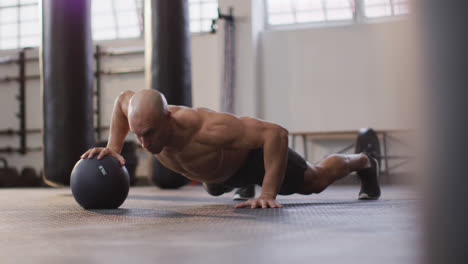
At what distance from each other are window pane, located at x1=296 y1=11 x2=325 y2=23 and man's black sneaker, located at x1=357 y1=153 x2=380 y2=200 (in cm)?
554

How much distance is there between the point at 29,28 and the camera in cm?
973

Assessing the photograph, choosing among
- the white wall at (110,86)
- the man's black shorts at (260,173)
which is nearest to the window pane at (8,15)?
the white wall at (110,86)

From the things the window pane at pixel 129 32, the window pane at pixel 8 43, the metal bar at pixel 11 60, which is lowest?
the metal bar at pixel 11 60

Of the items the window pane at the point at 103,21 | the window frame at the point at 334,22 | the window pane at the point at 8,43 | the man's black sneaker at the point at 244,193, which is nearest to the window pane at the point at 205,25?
the window frame at the point at 334,22

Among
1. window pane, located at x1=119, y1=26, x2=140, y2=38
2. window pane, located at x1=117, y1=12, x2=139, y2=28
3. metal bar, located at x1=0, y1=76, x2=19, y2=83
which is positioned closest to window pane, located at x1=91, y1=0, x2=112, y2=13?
window pane, located at x1=117, y1=12, x2=139, y2=28

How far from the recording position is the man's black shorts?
268 centimetres

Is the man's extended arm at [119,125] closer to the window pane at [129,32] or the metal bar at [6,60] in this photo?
the window pane at [129,32]

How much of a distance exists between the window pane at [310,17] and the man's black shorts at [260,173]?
19.4 ft

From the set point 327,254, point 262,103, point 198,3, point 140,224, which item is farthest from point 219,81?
point 327,254

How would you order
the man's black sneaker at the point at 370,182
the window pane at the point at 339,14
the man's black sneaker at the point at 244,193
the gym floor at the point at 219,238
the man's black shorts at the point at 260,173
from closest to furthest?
the gym floor at the point at 219,238 → the man's black shorts at the point at 260,173 → the man's black sneaker at the point at 370,182 → the man's black sneaker at the point at 244,193 → the window pane at the point at 339,14

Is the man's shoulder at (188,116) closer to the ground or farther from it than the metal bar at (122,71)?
closer to the ground

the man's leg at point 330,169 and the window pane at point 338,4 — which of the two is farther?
the window pane at point 338,4

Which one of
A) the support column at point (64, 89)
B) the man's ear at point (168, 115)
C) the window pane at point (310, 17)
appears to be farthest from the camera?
the window pane at point (310, 17)

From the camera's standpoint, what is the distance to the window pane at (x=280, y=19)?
8422 millimetres
